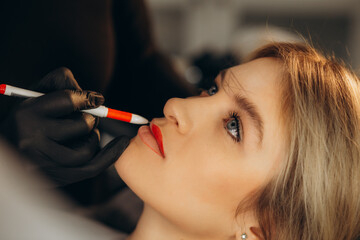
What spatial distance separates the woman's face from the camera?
0.64m

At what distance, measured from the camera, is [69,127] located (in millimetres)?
571

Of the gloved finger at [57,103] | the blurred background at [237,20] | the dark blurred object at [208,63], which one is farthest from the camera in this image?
the blurred background at [237,20]

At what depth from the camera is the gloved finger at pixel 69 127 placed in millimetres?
561

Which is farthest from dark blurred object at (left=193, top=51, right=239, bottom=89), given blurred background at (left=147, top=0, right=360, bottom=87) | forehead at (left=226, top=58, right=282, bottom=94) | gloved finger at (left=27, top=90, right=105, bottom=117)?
gloved finger at (left=27, top=90, right=105, bottom=117)

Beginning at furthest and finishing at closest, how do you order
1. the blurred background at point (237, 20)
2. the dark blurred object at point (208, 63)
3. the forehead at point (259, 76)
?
the blurred background at point (237, 20) → the dark blurred object at point (208, 63) → the forehead at point (259, 76)

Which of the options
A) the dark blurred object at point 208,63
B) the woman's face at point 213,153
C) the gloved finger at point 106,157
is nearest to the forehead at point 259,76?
the woman's face at point 213,153

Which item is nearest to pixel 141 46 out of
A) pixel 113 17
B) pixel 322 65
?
pixel 113 17

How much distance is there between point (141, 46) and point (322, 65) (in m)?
0.56

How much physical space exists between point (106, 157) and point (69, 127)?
0.34 feet

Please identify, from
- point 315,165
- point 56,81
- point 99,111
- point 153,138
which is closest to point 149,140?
point 153,138

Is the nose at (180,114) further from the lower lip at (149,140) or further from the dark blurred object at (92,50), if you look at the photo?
the dark blurred object at (92,50)

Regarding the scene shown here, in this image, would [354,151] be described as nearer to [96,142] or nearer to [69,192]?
[96,142]

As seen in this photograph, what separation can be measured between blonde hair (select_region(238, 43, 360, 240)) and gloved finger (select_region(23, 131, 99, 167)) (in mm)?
371

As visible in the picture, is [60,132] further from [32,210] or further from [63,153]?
[32,210]
